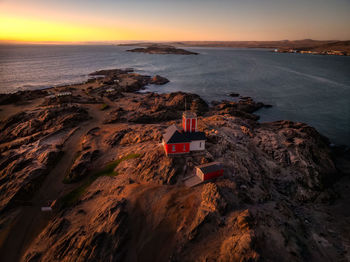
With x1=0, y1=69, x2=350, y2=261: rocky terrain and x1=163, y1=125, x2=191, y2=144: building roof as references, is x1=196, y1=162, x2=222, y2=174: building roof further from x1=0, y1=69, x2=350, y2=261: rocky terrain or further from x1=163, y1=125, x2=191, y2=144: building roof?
x1=163, y1=125, x2=191, y2=144: building roof

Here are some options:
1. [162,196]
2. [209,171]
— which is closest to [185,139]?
[209,171]

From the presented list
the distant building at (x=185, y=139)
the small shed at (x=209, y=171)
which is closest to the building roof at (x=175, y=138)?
the distant building at (x=185, y=139)

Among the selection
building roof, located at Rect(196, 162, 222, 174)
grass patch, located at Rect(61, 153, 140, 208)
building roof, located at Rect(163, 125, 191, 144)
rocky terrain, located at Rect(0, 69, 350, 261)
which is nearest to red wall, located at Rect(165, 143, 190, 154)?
building roof, located at Rect(163, 125, 191, 144)

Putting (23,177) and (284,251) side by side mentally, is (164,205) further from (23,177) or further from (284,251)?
(23,177)

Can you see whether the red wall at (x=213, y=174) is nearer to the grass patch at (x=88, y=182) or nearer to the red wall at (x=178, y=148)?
the red wall at (x=178, y=148)

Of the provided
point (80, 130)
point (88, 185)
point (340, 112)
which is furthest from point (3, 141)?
point (340, 112)
